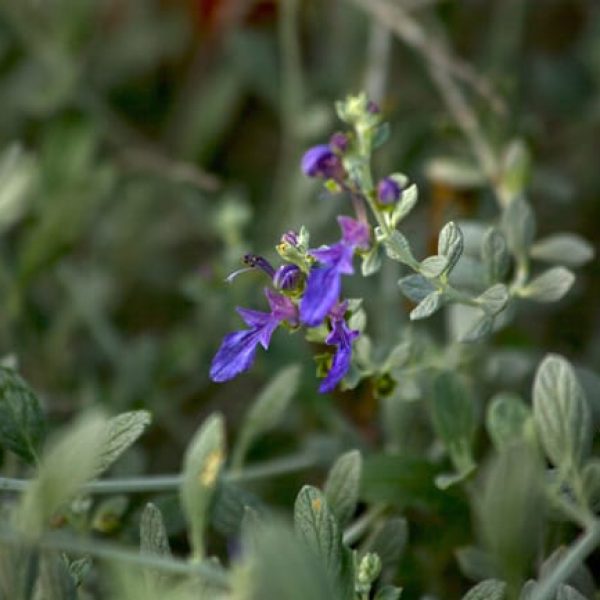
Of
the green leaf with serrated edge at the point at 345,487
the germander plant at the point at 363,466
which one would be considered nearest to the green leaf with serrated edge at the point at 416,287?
the germander plant at the point at 363,466

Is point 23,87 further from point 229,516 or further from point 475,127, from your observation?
point 229,516

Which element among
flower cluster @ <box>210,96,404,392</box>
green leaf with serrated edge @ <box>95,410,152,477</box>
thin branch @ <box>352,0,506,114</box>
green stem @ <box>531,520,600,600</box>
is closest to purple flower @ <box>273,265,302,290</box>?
flower cluster @ <box>210,96,404,392</box>

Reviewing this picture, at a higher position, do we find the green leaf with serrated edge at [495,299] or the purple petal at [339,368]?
the green leaf with serrated edge at [495,299]

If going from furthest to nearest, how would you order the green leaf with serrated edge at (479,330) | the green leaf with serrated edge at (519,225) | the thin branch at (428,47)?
the thin branch at (428,47) < the green leaf with serrated edge at (519,225) < the green leaf with serrated edge at (479,330)

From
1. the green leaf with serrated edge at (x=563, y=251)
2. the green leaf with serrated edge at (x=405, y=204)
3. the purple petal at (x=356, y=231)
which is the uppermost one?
the green leaf with serrated edge at (x=563, y=251)

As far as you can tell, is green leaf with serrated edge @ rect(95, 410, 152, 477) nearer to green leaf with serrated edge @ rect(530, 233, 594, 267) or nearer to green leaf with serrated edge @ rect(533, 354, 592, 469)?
green leaf with serrated edge @ rect(533, 354, 592, 469)

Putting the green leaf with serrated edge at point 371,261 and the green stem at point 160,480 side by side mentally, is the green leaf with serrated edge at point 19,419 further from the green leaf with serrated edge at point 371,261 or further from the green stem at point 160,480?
the green leaf with serrated edge at point 371,261

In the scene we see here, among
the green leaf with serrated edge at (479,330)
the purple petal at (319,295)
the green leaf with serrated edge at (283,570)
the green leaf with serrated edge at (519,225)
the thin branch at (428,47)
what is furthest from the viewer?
the thin branch at (428,47)
